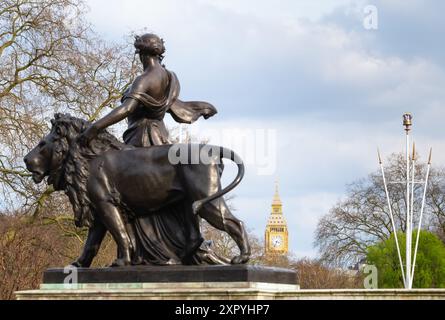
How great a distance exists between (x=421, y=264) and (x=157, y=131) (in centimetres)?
4135

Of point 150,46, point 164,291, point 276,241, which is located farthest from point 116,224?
point 276,241

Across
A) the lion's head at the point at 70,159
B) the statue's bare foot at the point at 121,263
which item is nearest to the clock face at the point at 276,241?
the lion's head at the point at 70,159

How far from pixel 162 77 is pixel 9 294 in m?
14.4

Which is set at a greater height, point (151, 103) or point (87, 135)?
point (151, 103)

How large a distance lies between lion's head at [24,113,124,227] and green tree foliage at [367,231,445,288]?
38.9 meters

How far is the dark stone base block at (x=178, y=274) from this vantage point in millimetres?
11461

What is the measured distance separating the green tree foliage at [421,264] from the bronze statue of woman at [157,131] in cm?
3823

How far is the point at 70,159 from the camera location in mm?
12828

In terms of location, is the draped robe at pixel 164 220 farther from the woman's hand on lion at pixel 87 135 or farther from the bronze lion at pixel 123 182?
the woman's hand on lion at pixel 87 135

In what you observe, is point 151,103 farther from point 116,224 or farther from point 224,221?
point 224,221

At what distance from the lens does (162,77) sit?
13.3 meters

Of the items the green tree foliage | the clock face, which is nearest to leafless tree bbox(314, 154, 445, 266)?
the green tree foliage
